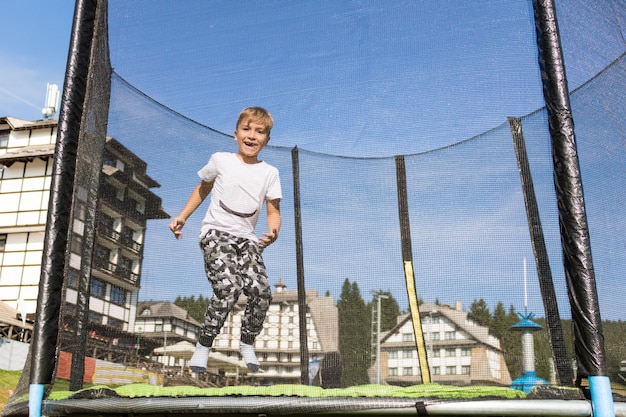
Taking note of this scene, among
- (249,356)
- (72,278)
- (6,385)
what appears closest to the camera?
(249,356)

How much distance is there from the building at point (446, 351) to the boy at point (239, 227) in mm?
546

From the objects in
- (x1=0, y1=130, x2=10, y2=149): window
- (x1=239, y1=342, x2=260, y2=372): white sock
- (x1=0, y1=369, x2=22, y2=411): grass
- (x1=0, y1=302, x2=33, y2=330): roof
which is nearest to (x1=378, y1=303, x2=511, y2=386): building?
(x1=239, y1=342, x2=260, y2=372): white sock

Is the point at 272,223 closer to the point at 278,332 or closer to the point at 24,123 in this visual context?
the point at 278,332

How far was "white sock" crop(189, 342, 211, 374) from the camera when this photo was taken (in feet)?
8.09

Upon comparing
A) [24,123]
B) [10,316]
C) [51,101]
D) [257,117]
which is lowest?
[257,117]

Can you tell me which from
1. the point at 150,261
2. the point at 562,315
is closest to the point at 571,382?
the point at 562,315

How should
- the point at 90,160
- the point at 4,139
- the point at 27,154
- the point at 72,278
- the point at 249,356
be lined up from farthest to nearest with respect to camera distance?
the point at 4,139, the point at 27,154, the point at 90,160, the point at 72,278, the point at 249,356

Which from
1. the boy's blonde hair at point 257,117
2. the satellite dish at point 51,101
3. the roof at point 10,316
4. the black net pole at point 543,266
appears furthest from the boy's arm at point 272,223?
the satellite dish at point 51,101

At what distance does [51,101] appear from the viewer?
59.0 feet

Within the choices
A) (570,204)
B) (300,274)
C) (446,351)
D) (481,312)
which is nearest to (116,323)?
(300,274)

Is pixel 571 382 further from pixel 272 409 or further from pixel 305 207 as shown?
pixel 305 207

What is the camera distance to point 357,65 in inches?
104

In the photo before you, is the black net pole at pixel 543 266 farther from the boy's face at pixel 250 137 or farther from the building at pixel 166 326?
the building at pixel 166 326

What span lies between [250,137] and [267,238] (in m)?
0.47
